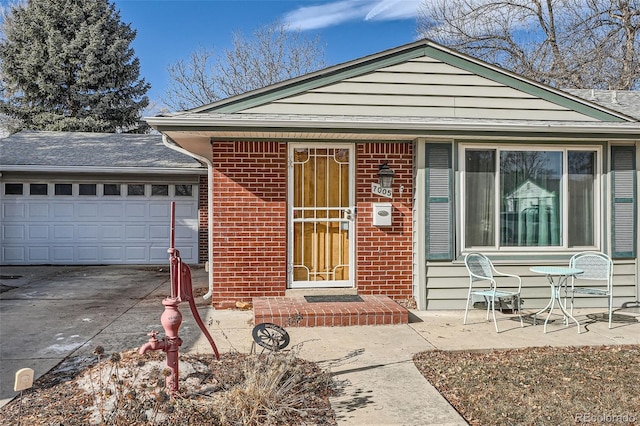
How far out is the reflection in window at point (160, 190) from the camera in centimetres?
1190

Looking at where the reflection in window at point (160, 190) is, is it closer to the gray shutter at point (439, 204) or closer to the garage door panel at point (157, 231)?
the garage door panel at point (157, 231)

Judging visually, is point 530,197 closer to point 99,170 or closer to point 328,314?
point 328,314

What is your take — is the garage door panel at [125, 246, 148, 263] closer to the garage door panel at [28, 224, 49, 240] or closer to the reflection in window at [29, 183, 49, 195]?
the garage door panel at [28, 224, 49, 240]

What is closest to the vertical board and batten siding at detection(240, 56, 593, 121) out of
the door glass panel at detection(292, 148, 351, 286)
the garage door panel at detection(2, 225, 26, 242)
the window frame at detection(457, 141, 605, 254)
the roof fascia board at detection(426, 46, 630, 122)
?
the roof fascia board at detection(426, 46, 630, 122)

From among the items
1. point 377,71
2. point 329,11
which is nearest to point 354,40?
point 329,11

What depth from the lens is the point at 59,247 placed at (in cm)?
1155

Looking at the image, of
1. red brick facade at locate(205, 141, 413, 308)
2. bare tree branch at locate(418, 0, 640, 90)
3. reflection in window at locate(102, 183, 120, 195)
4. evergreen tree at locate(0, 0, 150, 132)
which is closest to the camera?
red brick facade at locate(205, 141, 413, 308)

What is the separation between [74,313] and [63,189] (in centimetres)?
611

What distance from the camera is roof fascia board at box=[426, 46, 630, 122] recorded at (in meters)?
6.89

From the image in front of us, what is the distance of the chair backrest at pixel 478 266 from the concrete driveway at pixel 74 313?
132 inches

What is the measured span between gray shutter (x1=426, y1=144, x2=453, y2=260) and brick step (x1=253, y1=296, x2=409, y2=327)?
1034mm

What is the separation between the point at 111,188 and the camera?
11.7m

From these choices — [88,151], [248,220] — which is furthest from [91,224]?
[248,220]

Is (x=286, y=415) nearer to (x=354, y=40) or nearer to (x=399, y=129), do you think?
(x=399, y=129)
